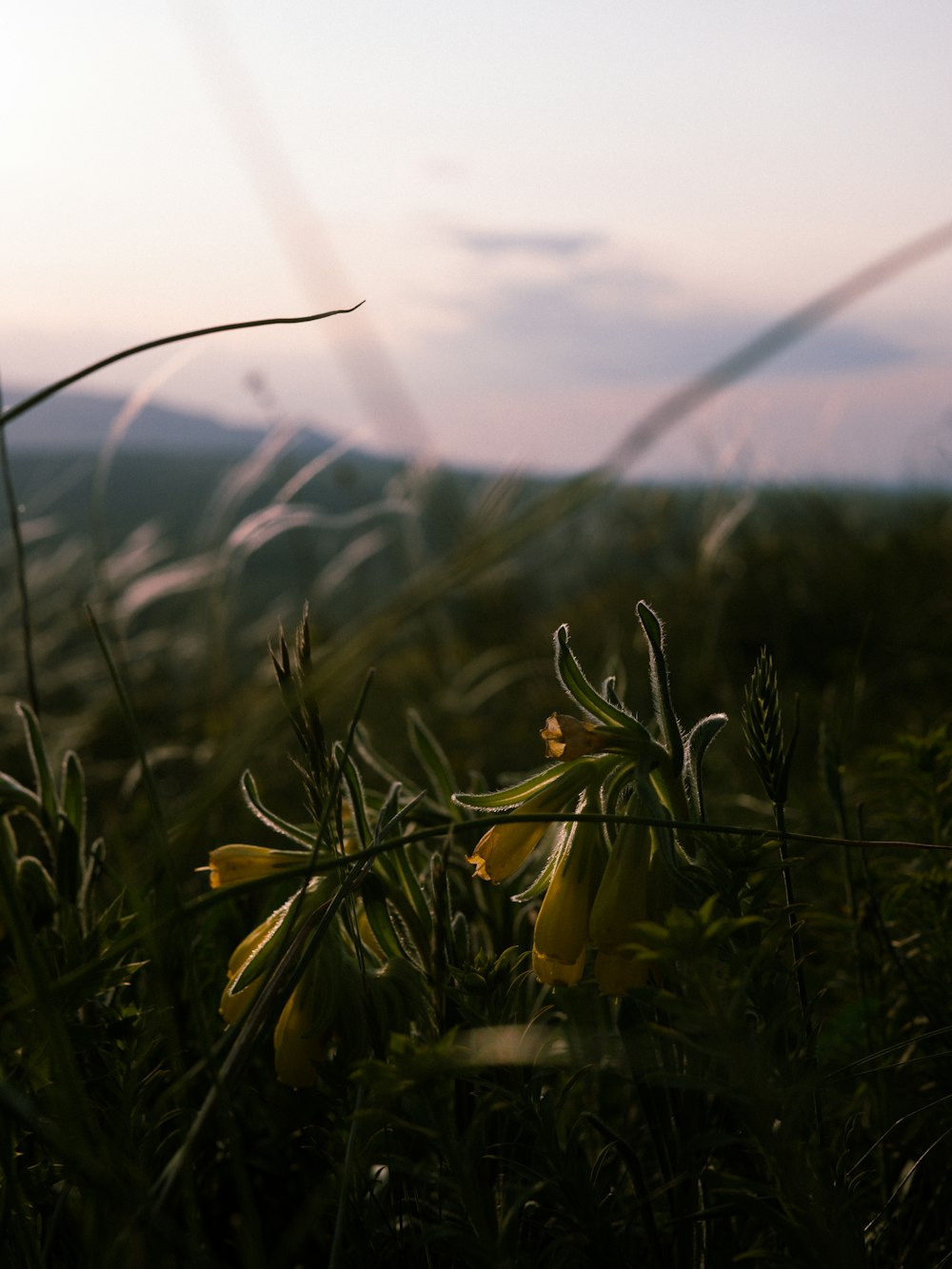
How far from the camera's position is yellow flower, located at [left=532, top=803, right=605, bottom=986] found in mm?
887

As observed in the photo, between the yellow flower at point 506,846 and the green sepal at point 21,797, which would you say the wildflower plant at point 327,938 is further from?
the green sepal at point 21,797

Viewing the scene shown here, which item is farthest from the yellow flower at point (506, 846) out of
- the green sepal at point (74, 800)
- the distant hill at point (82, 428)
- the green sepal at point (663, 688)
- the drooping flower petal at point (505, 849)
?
the distant hill at point (82, 428)

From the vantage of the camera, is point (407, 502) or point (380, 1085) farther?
point (407, 502)

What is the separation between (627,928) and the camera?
0.86m

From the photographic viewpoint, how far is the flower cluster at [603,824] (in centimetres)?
86

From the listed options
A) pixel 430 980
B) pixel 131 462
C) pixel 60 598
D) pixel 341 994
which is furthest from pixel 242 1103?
pixel 131 462

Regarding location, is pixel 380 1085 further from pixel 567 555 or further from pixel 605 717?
pixel 567 555

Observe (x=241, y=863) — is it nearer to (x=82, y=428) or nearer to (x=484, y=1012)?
(x=484, y=1012)

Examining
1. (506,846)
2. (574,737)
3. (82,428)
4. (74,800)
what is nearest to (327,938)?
(506,846)

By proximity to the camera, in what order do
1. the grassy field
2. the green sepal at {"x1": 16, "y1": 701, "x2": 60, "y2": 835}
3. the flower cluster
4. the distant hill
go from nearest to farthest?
the grassy field < the flower cluster < the green sepal at {"x1": 16, "y1": 701, "x2": 60, "y2": 835} < the distant hill

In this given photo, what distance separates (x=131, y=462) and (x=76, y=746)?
13549mm

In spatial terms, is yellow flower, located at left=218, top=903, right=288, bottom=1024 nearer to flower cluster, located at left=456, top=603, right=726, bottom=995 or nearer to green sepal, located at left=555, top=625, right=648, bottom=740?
flower cluster, located at left=456, top=603, right=726, bottom=995

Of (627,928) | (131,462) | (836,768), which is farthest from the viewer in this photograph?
(131,462)

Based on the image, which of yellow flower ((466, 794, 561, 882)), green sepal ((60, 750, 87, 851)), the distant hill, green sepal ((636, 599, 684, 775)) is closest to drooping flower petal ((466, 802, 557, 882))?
yellow flower ((466, 794, 561, 882))
